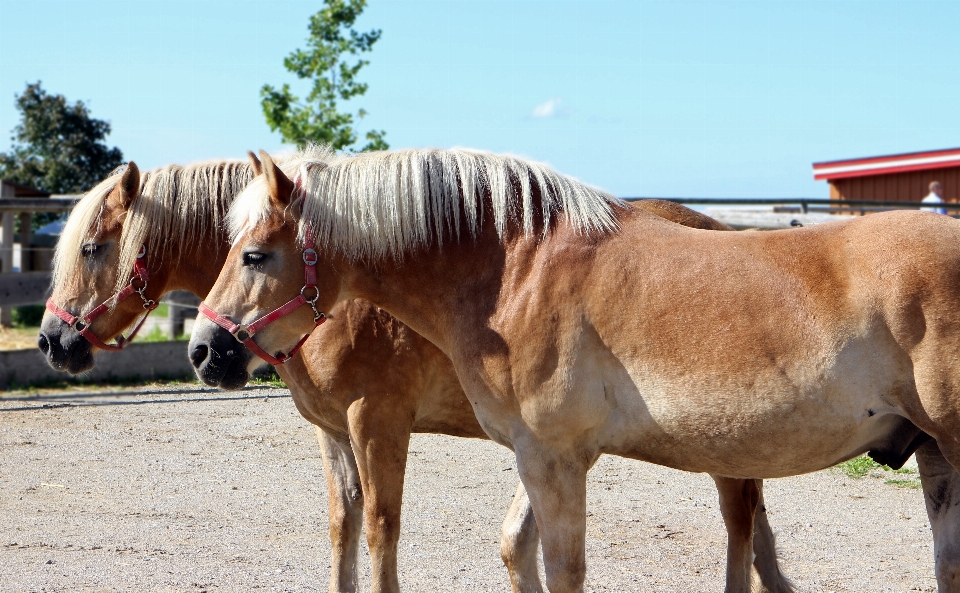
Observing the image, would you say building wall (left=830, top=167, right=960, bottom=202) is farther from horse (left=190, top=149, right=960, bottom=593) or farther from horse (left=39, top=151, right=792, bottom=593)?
horse (left=190, top=149, right=960, bottom=593)

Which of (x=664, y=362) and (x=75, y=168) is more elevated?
(x=664, y=362)

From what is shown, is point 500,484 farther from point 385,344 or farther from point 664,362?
point 664,362

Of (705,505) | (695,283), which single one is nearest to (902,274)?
(695,283)

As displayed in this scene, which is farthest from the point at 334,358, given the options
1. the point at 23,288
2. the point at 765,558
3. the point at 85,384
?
the point at 23,288

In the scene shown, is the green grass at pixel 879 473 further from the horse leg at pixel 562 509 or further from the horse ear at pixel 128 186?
the horse ear at pixel 128 186

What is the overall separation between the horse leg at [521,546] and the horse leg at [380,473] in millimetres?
486

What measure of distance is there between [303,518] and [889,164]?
55.1 feet

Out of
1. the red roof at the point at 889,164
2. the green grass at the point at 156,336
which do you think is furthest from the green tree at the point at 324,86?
the red roof at the point at 889,164

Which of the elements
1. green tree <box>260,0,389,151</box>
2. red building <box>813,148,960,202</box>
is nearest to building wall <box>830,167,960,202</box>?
red building <box>813,148,960,202</box>

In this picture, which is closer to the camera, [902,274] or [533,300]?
[902,274]

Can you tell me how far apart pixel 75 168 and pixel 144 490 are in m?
15.4

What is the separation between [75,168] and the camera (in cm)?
1902

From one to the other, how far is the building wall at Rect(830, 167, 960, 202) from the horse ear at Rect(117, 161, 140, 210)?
16402mm

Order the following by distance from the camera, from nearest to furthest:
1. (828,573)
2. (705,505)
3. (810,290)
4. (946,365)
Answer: (946,365) → (810,290) → (828,573) → (705,505)
